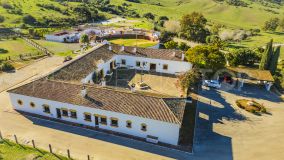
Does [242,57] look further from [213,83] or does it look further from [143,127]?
[143,127]

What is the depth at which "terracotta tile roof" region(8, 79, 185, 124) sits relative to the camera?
94.4ft

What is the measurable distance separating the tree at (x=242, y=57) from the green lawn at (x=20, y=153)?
136 feet

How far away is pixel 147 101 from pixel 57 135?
464 inches

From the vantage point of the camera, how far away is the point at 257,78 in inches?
1740

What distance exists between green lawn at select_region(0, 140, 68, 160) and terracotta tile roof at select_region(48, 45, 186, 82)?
11535 millimetres

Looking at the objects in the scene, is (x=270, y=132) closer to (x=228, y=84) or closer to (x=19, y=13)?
(x=228, y=84)

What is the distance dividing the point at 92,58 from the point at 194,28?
1735 inches

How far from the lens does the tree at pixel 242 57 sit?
53.4 m

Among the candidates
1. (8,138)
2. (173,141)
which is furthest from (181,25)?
(8,138)

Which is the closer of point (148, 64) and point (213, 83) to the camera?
point (213, 83)

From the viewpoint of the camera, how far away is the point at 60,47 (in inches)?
2616

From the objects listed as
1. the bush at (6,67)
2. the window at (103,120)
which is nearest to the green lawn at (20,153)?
the window at (103,120)

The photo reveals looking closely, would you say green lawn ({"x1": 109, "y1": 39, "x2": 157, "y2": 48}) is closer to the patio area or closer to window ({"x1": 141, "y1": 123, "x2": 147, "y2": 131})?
the patio area

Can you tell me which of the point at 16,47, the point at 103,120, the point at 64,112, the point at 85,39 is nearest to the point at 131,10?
the point at 85,39
